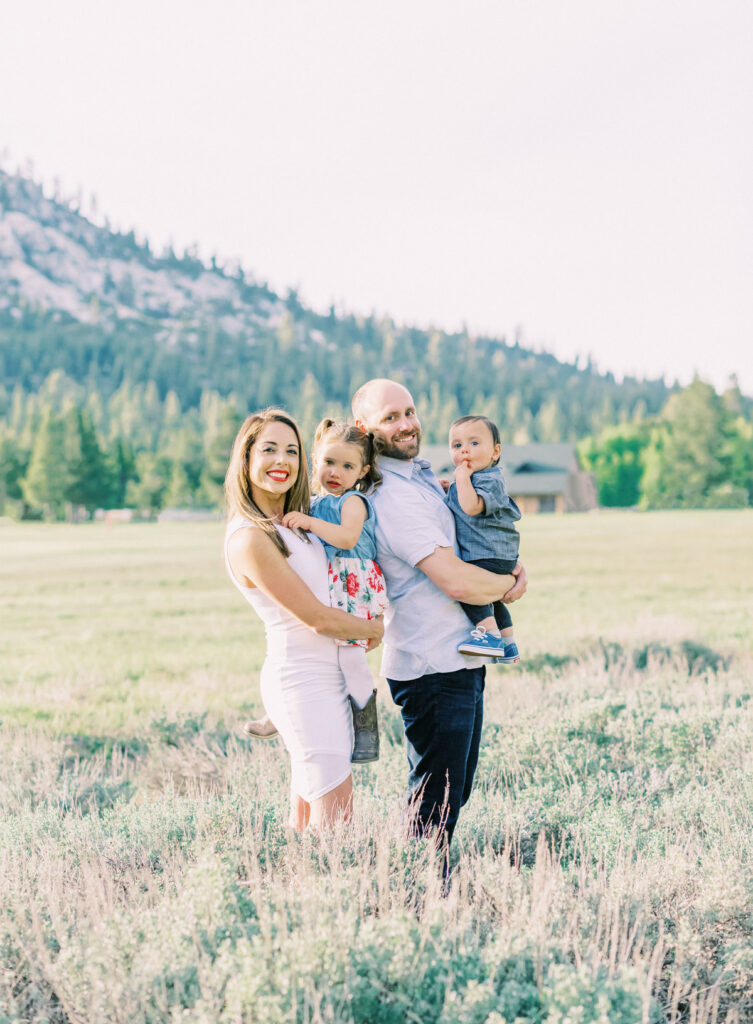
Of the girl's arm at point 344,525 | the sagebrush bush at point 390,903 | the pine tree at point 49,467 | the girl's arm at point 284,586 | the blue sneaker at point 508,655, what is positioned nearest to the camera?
the sagebrush bush at point 390,903

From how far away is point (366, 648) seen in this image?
12.4 ft

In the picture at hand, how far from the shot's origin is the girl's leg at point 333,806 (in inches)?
144

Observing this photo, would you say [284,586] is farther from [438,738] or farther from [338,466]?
[438,738]

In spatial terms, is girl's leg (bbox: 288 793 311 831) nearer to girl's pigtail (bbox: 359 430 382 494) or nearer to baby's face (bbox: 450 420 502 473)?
girl's pigtail (bbox: 359 430 382 494)

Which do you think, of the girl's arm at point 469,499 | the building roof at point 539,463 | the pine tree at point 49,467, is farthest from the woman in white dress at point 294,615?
the building roof at point 539,463

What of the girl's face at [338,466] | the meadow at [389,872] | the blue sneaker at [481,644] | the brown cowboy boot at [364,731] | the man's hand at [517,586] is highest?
the girl's face at [338,466]

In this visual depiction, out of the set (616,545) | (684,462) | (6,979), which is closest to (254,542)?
(6,979)

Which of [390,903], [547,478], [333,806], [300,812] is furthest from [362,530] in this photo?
[547,478]

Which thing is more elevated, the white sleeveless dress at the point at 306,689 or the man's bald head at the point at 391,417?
the man's bald head at the point at 391,417

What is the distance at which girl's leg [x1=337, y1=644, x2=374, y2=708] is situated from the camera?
3.70 metres

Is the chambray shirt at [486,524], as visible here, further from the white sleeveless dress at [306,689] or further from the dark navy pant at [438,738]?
the white sleeveless dress at [306,689]

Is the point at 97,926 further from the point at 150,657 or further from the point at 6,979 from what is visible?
the point at 150,657

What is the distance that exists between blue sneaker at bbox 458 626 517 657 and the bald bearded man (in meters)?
0.05

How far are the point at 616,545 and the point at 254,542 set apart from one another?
134 feet
